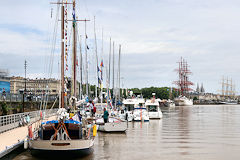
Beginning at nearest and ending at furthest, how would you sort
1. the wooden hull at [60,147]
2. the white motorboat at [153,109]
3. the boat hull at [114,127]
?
1. the wooden hull at [60,147]
2. the boat hull at [114,127]
3. the white motorboat at [153,109]

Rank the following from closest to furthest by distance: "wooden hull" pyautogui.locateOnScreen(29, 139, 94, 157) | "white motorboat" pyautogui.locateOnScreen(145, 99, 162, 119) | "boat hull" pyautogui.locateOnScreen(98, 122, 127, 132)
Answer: "wooden hull" pyautogui.locateOnScreen(29, 139, 94, 157)
"boat hull" pyautogui.locateOnScreen(98, 122, 127, 132)
"white motorboat" pyautogui.locateOnScreen(145, 99, 162, 119)

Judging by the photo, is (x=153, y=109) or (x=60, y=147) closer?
(x=60, y=147)

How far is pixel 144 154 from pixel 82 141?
13.5 ft

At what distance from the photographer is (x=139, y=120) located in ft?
144

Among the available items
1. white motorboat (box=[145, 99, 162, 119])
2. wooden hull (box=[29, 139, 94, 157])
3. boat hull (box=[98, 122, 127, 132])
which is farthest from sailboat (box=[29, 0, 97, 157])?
white motorboat (box=[145, 99, 162, 119])

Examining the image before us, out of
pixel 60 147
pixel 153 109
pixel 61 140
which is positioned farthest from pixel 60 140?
pixel 153 109

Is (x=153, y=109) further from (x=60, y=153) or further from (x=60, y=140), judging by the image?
(x=60, y=140)

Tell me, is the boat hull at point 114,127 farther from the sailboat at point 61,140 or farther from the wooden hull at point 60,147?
the wooden hull at point 60,147

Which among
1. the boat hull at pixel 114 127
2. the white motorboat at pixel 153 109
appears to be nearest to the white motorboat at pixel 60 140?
the boat hull at pixel 114 127

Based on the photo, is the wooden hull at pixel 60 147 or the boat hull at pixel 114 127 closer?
the wooden hull at pixel 60 147

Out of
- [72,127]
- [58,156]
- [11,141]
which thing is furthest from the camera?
[11,141]

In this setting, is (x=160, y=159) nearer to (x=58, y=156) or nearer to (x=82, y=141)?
(x=82, y=141)

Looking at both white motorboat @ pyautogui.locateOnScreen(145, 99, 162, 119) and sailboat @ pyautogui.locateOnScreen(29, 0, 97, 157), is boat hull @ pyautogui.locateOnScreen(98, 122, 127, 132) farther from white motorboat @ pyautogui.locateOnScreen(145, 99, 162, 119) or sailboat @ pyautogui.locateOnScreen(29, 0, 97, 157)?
white motorboat @ pyautogui.locateOnScreen(145, 99, 162, 119)

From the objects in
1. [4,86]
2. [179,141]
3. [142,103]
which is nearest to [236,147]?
[179,141]
